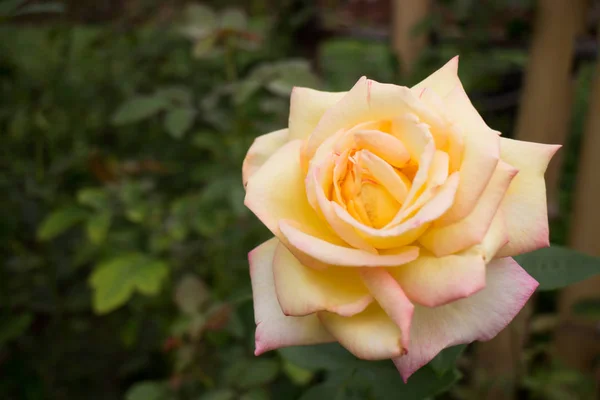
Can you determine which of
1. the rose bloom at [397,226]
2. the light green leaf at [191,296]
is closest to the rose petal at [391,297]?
the rose bloom at [397,226]

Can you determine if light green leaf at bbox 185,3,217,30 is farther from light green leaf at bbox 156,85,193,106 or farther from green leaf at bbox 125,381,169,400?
green leaf at bbox 125,381,169,400

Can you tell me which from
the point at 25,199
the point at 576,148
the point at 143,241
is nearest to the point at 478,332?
the point at 143,241

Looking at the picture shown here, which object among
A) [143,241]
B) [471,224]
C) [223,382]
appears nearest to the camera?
[471,224]

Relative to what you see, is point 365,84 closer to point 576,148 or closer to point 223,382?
point 223,382

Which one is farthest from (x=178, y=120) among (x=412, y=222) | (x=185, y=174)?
(x=412, y=222)

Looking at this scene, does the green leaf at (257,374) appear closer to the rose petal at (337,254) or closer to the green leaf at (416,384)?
the green leaf at (416,384)

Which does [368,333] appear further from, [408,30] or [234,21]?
[408,30]
